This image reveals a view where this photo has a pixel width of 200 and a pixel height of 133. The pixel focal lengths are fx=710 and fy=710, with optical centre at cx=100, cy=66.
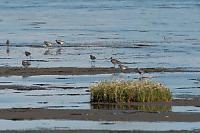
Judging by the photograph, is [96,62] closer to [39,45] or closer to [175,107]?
[39,45]

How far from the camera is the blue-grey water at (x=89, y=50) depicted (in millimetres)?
24125

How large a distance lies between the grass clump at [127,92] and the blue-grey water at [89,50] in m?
0.64

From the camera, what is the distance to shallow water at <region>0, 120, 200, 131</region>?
1706cm

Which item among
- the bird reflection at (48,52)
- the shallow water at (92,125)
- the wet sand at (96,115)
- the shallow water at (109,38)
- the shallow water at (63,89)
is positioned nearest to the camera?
the shallow water at (92,125)

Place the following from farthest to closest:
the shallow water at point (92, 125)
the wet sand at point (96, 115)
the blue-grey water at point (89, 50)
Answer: the blue-grey water at point (89, 50)
the wet sand at point (96, 115)
the shallow water at point (92, 125)

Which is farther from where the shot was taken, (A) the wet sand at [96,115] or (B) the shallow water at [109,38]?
(B) the shallow water at [109,38]

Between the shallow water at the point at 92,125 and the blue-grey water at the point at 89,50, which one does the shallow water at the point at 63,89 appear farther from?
the shallow water at the point at 92,125

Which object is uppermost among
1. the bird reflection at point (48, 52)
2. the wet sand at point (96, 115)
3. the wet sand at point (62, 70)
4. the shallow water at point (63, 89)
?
the bird reflection at point (48, 52)

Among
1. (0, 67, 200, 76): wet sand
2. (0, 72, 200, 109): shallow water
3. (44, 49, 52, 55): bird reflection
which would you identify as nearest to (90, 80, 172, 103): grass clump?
(0, 72, 200, 109): shallow water

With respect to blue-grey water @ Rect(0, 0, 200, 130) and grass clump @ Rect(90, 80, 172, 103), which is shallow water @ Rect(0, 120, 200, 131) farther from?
grass clump @ Rect(90, 80, 172, 103)

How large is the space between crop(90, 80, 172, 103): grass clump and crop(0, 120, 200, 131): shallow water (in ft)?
9.79

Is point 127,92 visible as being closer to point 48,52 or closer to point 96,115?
point 96,115

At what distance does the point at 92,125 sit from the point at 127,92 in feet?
12.3

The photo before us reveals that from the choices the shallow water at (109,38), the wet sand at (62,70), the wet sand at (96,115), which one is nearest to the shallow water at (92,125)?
the wet sand at (96,115)
